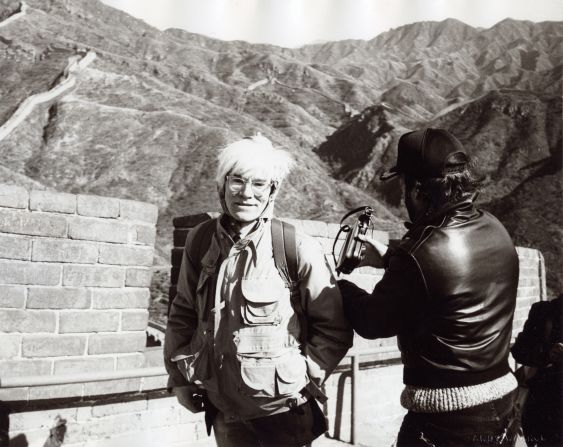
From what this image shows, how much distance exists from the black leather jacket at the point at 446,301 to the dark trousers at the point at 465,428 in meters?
0.11

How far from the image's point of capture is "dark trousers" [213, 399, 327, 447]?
2.22 meters

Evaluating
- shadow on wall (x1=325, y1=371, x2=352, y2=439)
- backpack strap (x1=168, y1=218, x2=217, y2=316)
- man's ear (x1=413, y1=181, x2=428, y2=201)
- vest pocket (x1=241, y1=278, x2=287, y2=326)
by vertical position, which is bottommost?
shadow on wall (x1=325, y1=371, x2=352, y2=439)

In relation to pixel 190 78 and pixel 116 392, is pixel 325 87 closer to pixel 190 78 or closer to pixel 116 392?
pixel 190 78

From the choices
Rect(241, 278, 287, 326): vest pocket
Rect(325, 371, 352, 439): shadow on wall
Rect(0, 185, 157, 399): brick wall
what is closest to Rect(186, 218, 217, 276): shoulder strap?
Rect(241, 278, 287, 326): vest pocket

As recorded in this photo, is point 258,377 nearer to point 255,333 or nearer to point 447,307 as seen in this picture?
point 255,333

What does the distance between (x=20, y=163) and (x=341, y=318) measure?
38.0m

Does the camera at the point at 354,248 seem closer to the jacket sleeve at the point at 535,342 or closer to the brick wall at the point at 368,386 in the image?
the jacket sleeve at the point at 535,342

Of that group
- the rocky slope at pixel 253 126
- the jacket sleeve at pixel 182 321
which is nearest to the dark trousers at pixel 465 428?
the jacket sleeve at pixel 182 321

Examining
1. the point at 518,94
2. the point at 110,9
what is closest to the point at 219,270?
the point at 518,94

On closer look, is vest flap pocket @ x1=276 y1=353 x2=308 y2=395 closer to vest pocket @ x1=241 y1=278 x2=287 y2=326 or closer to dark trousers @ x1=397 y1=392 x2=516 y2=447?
vest pocket @ x1=241 y1=278 x2=287 y2=326

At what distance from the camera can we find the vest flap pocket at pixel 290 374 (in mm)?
2166

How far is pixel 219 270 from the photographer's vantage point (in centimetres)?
232

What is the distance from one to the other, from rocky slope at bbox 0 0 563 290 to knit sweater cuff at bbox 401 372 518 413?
22.0 metres

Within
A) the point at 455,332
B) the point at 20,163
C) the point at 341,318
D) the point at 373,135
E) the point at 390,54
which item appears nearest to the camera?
the point at 455,332
